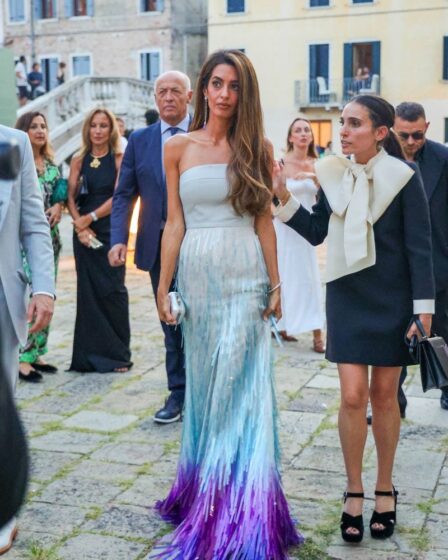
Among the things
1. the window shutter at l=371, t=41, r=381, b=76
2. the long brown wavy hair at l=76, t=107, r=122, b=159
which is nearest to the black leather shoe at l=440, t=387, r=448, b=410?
the long brown wavy hair at l=76, t=107, r=122, b=159

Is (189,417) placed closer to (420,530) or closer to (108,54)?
(420,530)

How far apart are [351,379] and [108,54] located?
4084 cm

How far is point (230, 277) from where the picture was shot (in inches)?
151

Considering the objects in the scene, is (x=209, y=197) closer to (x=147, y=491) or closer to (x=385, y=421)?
(x=385, y=421)

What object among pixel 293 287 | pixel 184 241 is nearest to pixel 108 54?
pixel 293 287

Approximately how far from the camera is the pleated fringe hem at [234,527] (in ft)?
11.9

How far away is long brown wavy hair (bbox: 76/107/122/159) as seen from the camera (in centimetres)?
693

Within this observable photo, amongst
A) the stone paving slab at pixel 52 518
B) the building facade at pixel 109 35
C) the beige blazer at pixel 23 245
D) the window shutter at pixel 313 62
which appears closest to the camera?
the beige blazer at pixel 23 245

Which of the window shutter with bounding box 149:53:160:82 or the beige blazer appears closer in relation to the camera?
the beige blazer

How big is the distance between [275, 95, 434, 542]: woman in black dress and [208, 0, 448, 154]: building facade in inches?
1377

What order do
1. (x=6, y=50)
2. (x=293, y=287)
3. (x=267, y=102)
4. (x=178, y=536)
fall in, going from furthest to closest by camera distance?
1. (x=267, y=102)
2. (x=293, y=287)
3. (x=6, y=50)
4. (x=178, y=536)

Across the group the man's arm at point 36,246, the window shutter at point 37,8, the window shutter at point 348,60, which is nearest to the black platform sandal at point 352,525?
the man's arm at point 36,246

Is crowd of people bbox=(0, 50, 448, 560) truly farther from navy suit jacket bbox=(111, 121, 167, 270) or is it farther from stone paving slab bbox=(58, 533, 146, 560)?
navy suit jacket bbox=(111, 121, 167, 270)

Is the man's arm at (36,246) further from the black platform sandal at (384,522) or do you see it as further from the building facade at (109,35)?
the building facade at (109,35)
